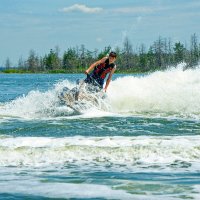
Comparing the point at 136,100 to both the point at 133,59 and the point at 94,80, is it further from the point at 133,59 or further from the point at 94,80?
the point at 133,59

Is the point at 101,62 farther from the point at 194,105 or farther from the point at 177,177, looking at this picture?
the point at 177,177

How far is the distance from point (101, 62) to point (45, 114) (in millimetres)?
2498

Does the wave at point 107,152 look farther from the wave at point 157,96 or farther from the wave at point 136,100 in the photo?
the wave at point 157,96

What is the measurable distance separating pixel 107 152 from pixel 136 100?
37.7 ft

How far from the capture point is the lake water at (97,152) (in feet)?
27.2

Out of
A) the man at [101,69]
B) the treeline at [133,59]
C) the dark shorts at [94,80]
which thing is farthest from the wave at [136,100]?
the treeline at [133,59]

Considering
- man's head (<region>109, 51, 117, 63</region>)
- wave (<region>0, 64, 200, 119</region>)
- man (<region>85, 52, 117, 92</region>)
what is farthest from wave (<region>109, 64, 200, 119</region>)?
man's head (<region>109, 51, 117, 63</region>)

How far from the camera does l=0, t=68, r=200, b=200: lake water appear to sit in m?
8.30

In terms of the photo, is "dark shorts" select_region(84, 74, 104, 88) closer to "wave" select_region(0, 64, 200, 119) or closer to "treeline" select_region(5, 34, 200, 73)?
"wave" select_region(0, 64, 200, 119)

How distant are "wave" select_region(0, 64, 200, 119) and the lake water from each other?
6cm

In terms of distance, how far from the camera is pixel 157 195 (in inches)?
309

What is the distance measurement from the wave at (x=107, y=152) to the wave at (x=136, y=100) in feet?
19.8

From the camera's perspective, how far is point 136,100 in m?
22.5

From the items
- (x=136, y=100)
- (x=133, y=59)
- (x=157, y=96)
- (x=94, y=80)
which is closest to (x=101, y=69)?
(x=94, y=80)
